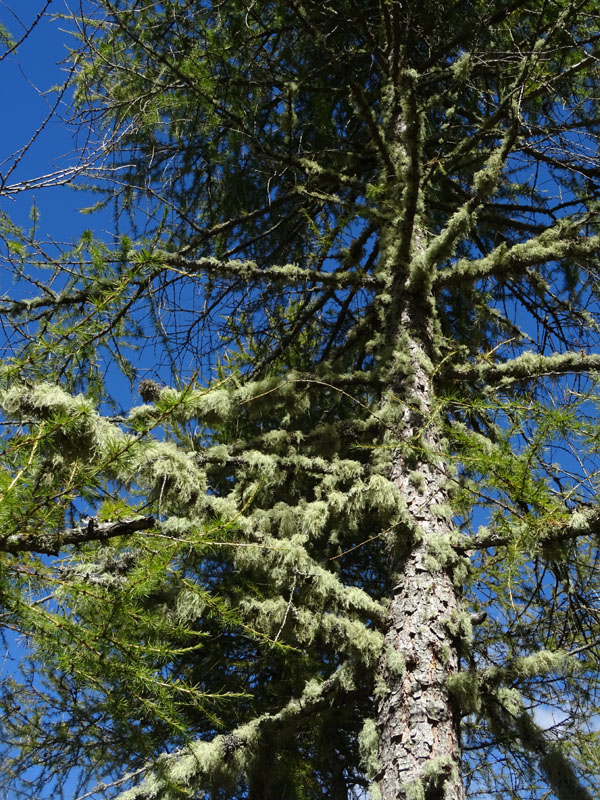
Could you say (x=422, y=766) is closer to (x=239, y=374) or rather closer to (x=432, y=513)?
(x=432, y=513)

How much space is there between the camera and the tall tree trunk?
290 centimetres

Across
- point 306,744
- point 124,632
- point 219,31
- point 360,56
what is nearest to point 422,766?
point 124,632

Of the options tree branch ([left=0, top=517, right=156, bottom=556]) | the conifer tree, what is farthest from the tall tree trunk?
tree branch ([left=0, top=517, right=156, bottom=556])

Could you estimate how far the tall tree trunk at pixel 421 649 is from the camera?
2902 mm

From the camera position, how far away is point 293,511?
4066 mm

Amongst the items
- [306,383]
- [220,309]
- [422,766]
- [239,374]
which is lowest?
[422,766]

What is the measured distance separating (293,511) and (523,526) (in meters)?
1.49

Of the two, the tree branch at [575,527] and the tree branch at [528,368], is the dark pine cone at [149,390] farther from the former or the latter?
the tree branch at [575,527]

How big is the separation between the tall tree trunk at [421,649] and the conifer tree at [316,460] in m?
0.01

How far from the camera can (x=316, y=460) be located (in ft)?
13.8

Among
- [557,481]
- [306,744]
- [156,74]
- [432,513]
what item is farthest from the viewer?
[156,74]

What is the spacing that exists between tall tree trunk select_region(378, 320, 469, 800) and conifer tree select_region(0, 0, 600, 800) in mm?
12

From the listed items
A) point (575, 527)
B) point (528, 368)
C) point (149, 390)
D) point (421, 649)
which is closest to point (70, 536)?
point (149, 390)

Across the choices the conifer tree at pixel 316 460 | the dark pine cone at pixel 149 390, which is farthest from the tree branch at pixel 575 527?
the dark pine cone at pixel 149 390
